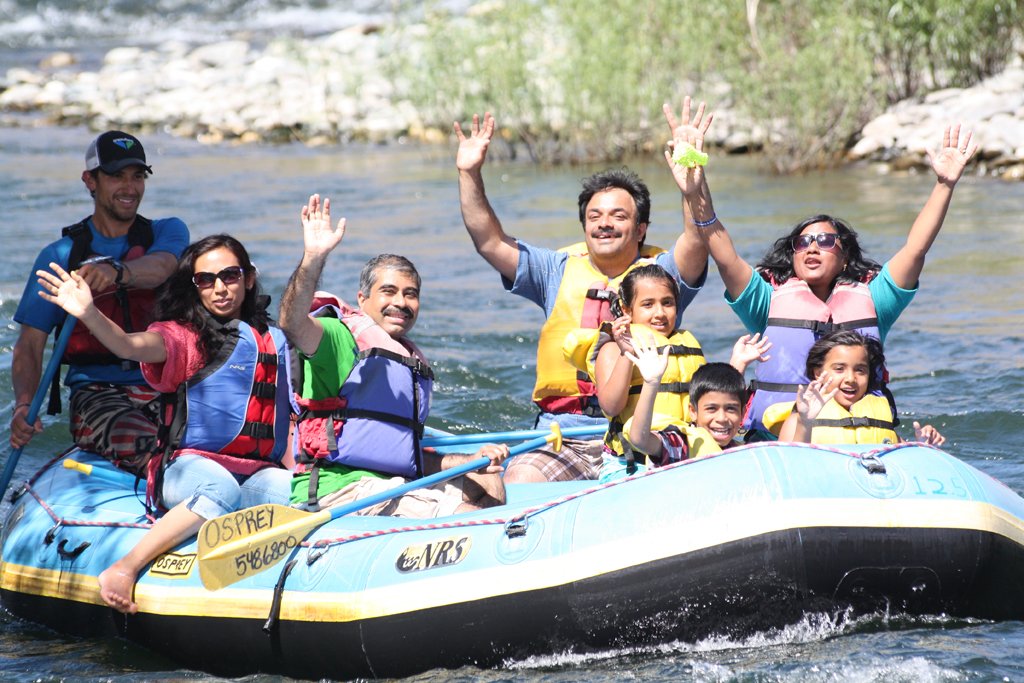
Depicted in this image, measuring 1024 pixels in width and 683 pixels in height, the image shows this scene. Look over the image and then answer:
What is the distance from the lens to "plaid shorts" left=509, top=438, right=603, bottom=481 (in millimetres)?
4098

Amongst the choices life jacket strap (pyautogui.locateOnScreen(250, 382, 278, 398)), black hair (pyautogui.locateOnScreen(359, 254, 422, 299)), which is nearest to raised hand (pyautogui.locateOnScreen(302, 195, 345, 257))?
black hair (pyautogui.locateOnScreen(359, 254, 422, 299))

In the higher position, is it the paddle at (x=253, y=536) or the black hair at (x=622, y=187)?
the black hair at (x=622, y=187)

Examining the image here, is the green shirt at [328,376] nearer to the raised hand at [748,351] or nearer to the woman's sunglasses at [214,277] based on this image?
the woman's sunglasses at [214,277]

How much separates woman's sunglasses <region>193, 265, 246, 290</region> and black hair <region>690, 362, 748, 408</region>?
5.36 feet

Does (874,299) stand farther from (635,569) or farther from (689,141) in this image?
(635,569)

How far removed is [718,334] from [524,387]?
1.70 metres

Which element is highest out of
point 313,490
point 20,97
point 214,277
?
point 20,97

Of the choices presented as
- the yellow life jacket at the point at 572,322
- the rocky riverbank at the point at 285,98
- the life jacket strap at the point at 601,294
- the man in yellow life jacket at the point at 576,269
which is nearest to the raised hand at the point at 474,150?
the man in yellow life jacket at the point at 576,269

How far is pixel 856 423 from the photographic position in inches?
148

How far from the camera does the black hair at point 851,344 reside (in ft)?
12.4

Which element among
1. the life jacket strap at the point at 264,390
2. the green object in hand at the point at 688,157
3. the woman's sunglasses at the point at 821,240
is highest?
the green object in hand at the point at 688,157

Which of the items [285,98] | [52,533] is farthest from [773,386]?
[285,98]

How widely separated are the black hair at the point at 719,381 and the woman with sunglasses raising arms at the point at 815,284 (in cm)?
44

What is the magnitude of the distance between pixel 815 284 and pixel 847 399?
536 mm
